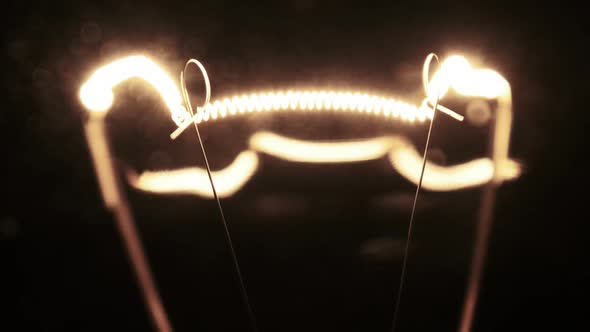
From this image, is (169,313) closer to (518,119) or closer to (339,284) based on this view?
(339,284)

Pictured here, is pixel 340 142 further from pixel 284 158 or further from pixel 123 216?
pixel 123 216

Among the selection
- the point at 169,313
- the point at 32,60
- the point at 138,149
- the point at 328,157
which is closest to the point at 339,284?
the point at 328,157

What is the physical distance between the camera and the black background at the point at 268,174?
1.41 meters

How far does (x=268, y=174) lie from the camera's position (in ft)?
4.77

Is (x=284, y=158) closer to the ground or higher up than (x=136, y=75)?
closer to the ground

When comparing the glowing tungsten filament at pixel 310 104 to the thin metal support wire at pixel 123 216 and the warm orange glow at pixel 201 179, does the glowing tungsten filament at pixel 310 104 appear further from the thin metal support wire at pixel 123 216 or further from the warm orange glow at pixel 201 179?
the thin metal support wire at pixel 123 216

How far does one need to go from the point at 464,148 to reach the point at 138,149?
862mm

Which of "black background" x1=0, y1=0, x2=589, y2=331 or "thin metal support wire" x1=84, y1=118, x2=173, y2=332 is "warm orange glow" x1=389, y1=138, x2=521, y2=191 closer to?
"black background" x1=0, y1=0, x2=589, y2=331

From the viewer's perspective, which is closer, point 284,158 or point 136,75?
point 136,75

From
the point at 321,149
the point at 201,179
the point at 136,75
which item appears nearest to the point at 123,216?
the point at 201,179

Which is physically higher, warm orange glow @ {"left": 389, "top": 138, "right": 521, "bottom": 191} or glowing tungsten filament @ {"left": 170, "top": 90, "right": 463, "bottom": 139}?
glowing tungsten filament @ {"left": 170, "top": 90, "right": 463, "bottom": 139}

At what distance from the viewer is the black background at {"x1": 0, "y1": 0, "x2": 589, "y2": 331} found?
1408 millimetres

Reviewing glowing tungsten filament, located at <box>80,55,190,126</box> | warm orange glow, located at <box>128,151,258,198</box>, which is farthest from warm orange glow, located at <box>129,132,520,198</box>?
glowing tungsten filament, located at <box>80,55,190,126</box>

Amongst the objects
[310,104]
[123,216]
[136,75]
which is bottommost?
[123,216]
